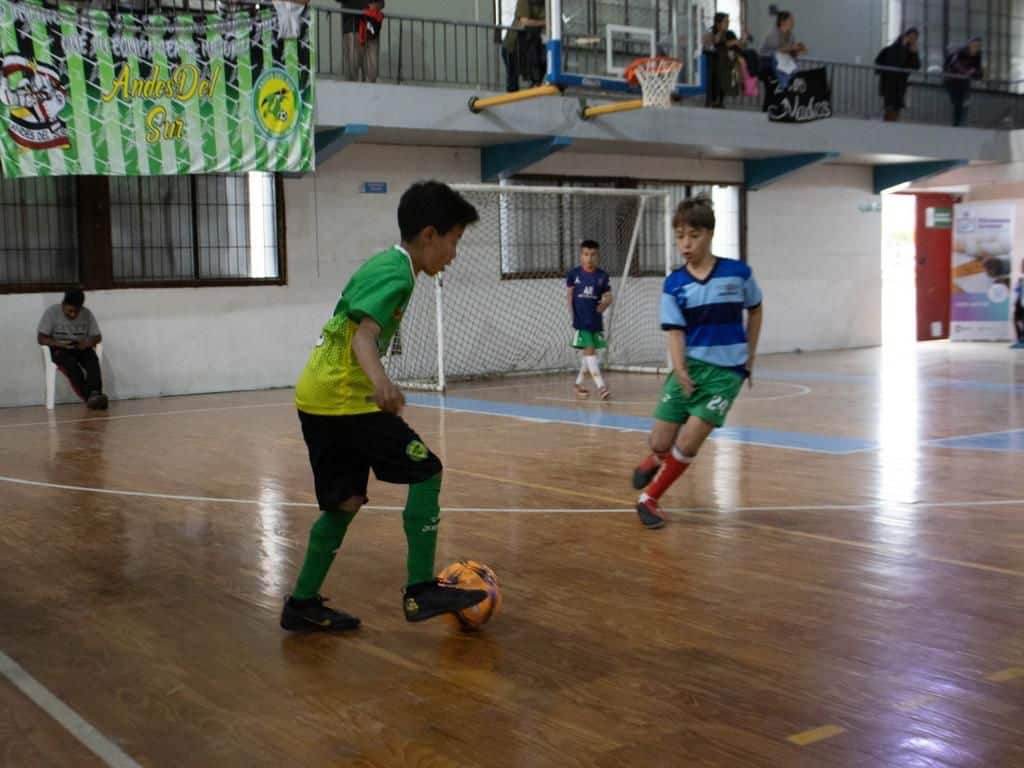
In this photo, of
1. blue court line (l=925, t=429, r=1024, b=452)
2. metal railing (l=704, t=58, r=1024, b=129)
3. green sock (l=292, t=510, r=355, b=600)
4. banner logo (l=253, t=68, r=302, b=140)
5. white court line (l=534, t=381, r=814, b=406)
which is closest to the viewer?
green sock (l=292, t=510, r=355, b=600)

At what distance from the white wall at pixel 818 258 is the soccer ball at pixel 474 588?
1582cm

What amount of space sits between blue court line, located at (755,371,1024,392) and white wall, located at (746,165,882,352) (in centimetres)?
427

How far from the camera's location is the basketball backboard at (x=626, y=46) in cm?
1245

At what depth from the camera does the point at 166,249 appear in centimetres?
1438

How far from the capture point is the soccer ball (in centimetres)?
436

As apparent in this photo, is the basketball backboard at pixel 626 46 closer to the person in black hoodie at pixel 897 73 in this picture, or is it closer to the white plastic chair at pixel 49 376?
the person in black hoodie at pixel 897 73

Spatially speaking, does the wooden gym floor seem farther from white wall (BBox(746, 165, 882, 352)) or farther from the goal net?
white wall (BBox(746, 165, 882, 352))

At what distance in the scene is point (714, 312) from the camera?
20.0 ft

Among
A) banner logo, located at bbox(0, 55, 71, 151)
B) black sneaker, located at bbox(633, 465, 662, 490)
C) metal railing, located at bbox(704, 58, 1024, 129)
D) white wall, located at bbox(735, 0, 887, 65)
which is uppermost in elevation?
white wall, located at bbox(735, 0, 887, 65)

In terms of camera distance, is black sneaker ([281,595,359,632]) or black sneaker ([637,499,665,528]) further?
black sneaker ([637,499,665,528])

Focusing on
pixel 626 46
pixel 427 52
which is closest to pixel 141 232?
pixel 427 52

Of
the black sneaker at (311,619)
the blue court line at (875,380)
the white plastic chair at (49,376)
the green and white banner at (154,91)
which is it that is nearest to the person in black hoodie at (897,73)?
the blue court line at (875,380)

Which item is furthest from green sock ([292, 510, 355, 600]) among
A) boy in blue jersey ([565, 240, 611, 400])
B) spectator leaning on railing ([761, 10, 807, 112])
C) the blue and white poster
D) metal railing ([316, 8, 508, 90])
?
the blue and white poster

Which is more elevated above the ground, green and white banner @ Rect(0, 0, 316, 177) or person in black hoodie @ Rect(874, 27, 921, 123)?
person in black hoodie @ Rect(874, 27, 921, 123)
